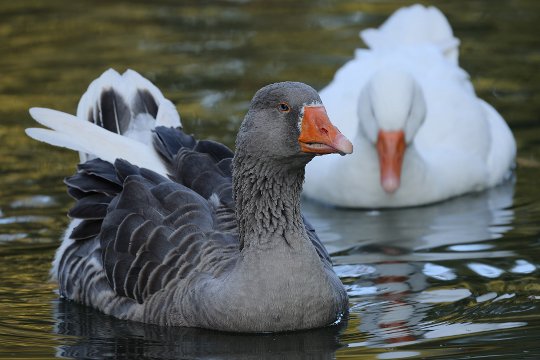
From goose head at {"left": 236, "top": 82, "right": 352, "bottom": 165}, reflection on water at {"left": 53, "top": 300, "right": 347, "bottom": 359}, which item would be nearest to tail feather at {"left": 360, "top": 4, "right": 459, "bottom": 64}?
goose head at {"left": 236, "top": 82, "right": 352, "bottom": 165}

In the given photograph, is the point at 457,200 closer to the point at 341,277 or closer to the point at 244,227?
the point at 341,277

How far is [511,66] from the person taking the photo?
668 inches

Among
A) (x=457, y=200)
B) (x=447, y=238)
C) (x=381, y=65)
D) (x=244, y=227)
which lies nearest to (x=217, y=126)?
(x=381, y=65)

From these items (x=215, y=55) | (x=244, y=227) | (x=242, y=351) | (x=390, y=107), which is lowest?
(x=242, y=351)

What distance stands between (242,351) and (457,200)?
5288 mm

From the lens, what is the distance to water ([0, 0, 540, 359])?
Result: 880 centimetres

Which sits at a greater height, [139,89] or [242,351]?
[139,89]

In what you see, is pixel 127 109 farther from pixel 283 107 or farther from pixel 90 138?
pixel 283 107

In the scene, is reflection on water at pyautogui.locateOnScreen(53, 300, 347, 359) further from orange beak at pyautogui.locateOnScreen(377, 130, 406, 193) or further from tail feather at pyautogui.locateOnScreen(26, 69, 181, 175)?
orange beak at pyautogui.locateOnScreen(377, 130, 406, 193)

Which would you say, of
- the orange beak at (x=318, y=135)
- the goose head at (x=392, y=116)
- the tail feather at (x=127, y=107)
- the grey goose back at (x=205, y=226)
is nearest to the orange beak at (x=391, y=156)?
the goose head at (x=392, y=116)

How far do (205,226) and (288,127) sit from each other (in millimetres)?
1063

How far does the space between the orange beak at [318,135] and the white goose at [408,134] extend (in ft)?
13.0

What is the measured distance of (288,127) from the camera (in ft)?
28.3

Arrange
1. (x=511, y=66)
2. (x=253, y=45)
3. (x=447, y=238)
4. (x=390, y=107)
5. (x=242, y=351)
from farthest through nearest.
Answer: (x=253, y=45)
(x=511, y=66)
(x=390, y=107)
(x=447, y=238)
(x=242, y=351)
